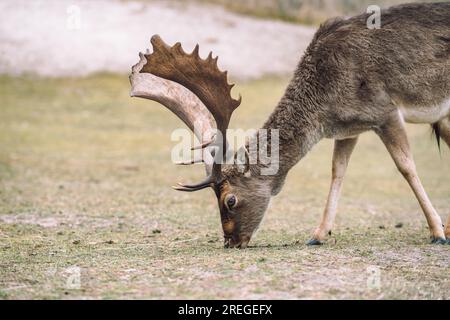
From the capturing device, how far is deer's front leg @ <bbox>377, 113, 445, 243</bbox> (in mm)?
9336

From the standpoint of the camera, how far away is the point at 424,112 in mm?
9680

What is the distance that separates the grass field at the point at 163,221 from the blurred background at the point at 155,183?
0.03 metres

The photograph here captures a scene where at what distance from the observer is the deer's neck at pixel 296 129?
935 centimetres

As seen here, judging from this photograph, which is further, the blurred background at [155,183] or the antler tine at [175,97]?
the antler tine at [175,97]

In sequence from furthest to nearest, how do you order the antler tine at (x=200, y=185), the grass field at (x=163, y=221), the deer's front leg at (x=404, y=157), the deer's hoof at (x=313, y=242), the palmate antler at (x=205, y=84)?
the deer's hoof at (x=313, y=242) → the deer's front leg at (x=404, y=157) → the palmate antler at (x=205, y=84) → the antler tine at (x=200, y=185) → the grass field at (x=163, y=221)

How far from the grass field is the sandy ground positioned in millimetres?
3659

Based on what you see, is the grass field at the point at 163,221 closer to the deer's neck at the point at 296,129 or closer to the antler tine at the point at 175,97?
the deer's neck at the point at 296,129

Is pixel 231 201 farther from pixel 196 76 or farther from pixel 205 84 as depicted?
pixel 196 76

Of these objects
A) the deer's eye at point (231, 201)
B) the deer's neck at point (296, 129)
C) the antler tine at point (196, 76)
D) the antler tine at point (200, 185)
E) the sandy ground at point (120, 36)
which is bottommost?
the deer's eye at point (231, 201)

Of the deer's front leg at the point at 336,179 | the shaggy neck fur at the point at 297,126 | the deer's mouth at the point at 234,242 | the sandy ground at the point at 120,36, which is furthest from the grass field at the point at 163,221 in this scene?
the sandy ground at the point at 120,36

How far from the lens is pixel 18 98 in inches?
1077

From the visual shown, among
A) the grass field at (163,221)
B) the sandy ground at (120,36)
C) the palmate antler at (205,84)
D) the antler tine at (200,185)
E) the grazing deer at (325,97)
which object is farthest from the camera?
the sandy ground at (120,36)
